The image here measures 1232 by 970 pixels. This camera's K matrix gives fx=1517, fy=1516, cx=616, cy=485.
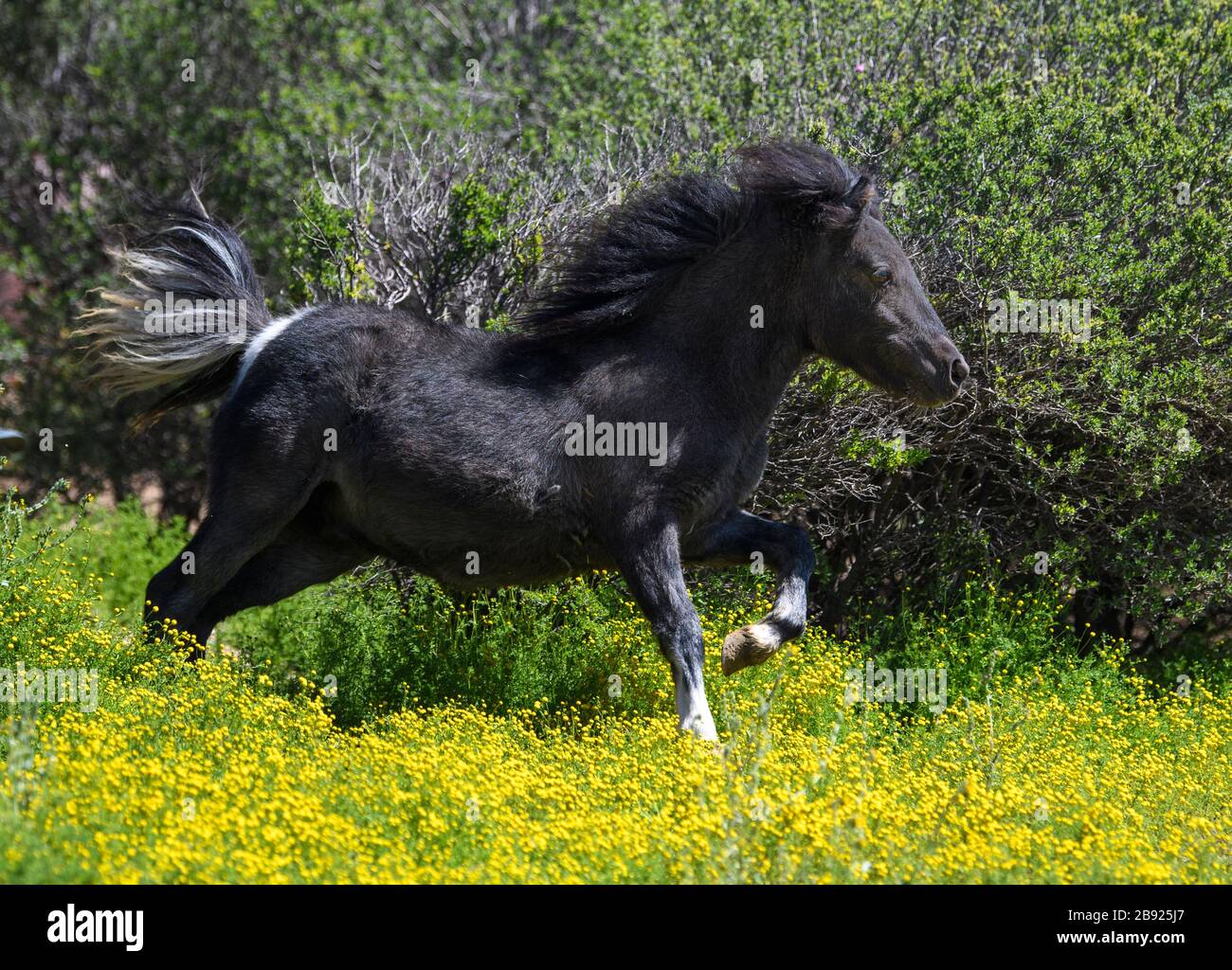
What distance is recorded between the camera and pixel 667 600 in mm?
6656

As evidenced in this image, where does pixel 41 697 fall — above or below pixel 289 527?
below

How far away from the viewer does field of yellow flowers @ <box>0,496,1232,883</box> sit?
494cm

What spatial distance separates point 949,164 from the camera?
8.71 meters

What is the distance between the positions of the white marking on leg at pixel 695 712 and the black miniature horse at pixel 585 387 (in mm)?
19

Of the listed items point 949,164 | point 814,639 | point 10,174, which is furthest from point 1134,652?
Result: point 10,174

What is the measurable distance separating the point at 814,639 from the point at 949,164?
2831 mm

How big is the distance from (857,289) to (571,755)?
8.01ft

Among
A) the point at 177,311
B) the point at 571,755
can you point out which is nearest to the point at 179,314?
the point at 177,311

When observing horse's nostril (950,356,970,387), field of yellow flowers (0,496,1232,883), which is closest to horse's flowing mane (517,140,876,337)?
horse's nostril (950,356,970,387)

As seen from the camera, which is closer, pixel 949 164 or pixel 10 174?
pixel 949 164

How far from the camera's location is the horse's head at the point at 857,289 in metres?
6.80

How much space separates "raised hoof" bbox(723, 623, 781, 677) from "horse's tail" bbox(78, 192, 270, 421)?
8.83 ft

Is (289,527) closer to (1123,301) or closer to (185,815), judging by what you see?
(185,815)

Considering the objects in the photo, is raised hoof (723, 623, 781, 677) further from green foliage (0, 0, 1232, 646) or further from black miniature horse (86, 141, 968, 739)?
green foliage (0, 0, 1232, 646)
